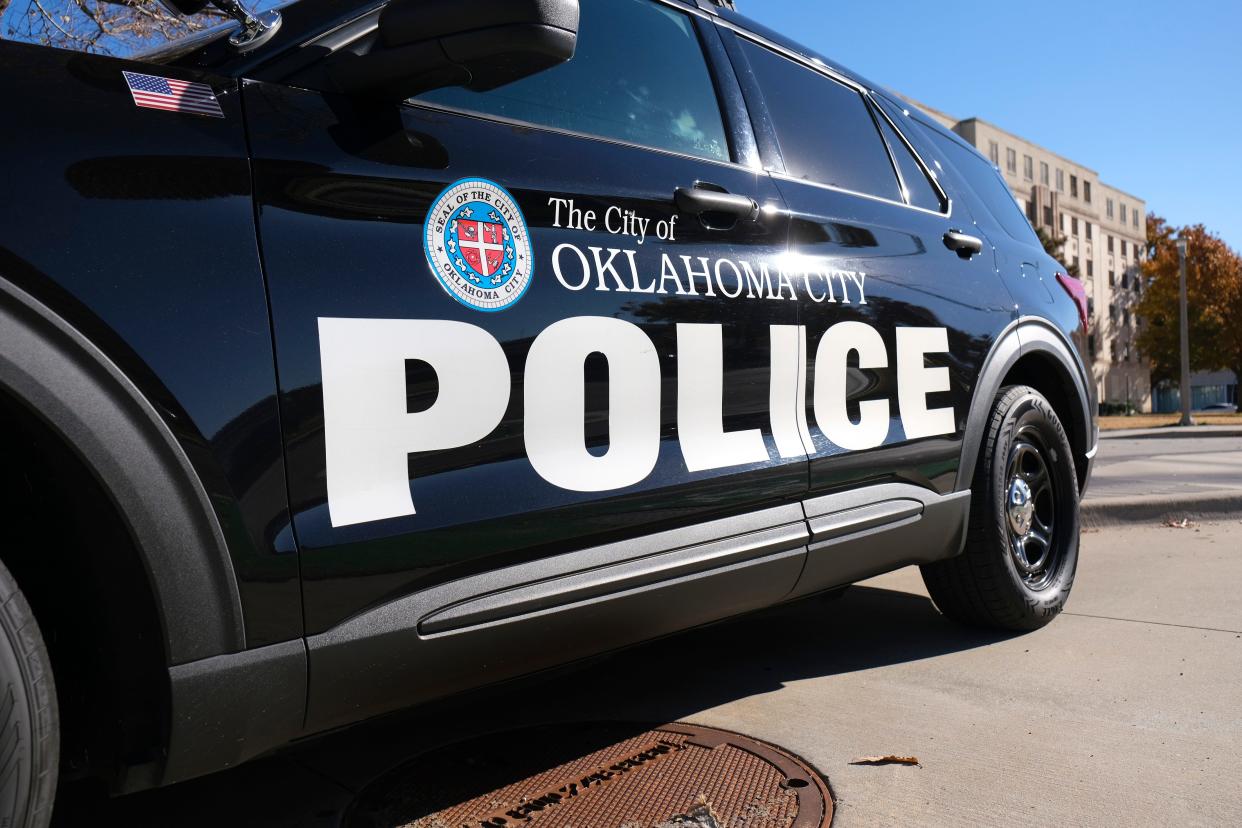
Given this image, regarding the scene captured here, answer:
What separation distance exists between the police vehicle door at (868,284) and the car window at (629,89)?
206mm

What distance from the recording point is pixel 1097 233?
63.6 metres

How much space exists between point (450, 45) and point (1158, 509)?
5.42 metres

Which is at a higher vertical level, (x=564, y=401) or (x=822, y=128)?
(x=822, y=128)

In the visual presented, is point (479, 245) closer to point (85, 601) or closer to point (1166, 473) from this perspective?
point (85, 601)

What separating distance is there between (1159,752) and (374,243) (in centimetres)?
208

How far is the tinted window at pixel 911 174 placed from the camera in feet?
10.7

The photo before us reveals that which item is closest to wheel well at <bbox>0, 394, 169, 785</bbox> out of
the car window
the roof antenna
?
the roof antenna

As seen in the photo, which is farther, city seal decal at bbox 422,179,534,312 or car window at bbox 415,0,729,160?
car window at bbox 415,0,729,160

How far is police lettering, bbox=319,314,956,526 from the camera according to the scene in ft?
5.28

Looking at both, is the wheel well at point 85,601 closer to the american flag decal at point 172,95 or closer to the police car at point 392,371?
the police car at point 392,371

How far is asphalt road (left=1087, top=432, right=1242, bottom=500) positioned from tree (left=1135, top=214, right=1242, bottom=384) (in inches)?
1521

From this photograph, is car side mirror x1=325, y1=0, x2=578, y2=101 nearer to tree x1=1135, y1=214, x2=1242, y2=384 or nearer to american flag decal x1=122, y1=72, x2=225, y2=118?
american flag decal x1=122, y1=72, x2=225, y2=118

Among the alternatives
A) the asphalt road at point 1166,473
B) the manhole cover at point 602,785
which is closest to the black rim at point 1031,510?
the manhole cover at point 602,785

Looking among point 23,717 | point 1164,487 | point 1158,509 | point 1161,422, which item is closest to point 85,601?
point 23,717
